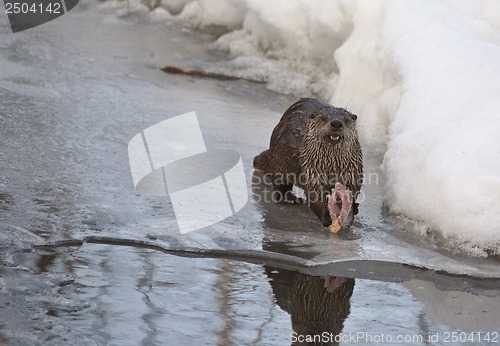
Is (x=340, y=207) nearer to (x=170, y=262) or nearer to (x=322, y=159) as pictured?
(x=322, y=159)

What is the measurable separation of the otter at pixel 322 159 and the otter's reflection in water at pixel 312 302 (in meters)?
0.86

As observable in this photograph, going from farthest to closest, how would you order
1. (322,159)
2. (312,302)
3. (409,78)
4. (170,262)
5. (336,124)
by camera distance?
1. (409,78)
2. (322,159)
3. (336,124)
4. (170,262)
5. (312,302)

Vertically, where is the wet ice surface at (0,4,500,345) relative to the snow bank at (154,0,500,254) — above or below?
below

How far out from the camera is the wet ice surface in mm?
3820

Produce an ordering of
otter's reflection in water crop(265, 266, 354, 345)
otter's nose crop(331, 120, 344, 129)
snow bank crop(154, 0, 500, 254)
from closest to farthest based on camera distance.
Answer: otter's reflection in water crop(265, 266, 354, 345)
snow bank crop(154, 0, 500, 254)
otter's nose crop(331, 120, 344, 129)

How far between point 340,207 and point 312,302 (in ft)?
4.28

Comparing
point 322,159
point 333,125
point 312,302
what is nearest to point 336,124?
point 333,125

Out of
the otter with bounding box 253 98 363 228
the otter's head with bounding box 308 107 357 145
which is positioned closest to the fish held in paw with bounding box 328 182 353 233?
the otter with bounding box 253 98 363 228

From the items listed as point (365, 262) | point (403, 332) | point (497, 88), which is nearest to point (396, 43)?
point (497, 88)

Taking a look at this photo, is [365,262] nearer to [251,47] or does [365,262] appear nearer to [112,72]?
[112,72]

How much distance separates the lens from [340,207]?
542 centimetres

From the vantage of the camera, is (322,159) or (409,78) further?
(409,78)

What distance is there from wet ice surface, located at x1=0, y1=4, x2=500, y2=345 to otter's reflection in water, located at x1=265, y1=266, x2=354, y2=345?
12 mm

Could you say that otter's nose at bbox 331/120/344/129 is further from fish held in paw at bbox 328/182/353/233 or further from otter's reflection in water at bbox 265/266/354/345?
otter's reflection in water at bbox 265/266/354/345
